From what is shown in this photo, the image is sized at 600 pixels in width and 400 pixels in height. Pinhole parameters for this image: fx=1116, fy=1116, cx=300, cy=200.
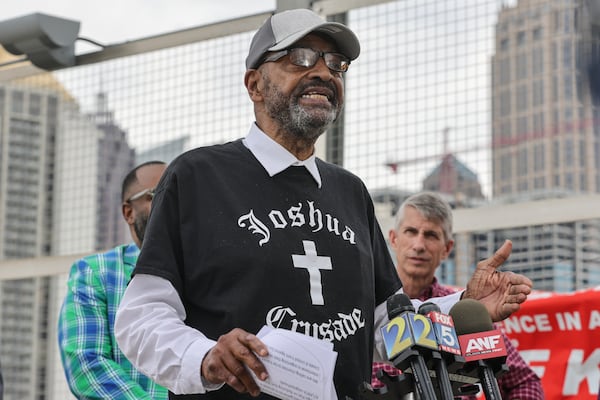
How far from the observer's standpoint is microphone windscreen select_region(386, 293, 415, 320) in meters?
2.92

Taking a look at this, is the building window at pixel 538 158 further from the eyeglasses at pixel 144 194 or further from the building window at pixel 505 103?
the eyeglasses at pixel 144 194

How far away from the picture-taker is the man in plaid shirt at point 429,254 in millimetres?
5340

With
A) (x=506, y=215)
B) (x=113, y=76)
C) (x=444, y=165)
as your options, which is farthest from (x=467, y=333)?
(x=113, y=76)

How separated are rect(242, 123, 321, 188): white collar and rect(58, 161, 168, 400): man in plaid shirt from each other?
1.62m

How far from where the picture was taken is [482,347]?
3.04 m

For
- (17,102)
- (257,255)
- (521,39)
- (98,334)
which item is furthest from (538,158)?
(257,255)

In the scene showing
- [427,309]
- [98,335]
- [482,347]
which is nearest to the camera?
[427,309]

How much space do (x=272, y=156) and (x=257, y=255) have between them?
1.20 feet

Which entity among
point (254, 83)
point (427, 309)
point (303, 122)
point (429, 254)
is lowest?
point (427, 309)

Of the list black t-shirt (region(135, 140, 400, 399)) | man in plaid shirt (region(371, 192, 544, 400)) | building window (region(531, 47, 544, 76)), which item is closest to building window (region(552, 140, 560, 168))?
building window (region(531, 47, 544, 76))

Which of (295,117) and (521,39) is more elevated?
(521,39)

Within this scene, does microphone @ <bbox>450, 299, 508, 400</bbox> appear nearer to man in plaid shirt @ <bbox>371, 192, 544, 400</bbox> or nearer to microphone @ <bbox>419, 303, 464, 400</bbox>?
microphone @ <bbox>419, 303, 464, 400</bbox>

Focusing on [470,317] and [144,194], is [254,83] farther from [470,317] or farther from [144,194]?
[144,194]

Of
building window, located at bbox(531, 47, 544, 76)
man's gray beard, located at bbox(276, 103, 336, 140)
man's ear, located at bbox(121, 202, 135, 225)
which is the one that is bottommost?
man's ear, located at bbox(121, 202, 135, 225)
